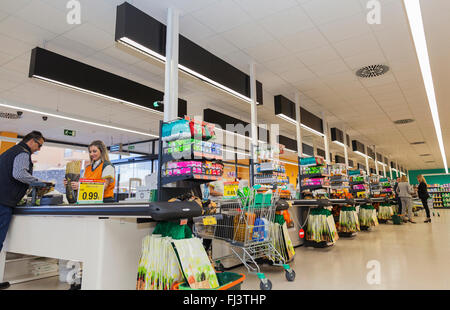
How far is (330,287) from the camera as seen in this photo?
10.3 feet

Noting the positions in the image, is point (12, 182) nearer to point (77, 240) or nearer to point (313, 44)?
point (77, 240)

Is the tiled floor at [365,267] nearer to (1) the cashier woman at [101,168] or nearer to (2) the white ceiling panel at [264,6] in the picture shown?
(1) the cashier woman at [101,168]

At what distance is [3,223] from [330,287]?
3554 millimetres

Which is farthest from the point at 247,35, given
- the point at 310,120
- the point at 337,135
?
the point at 337,135

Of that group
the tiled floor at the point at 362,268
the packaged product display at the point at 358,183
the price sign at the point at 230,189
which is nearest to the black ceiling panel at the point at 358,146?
the packaged product display at the point at 358,183

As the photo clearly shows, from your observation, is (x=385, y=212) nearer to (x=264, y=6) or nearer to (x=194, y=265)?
(x=264, y=6)

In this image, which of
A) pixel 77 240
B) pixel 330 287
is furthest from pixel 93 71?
pixel 330 287

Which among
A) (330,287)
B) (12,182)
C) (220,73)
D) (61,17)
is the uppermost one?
(61,17)
